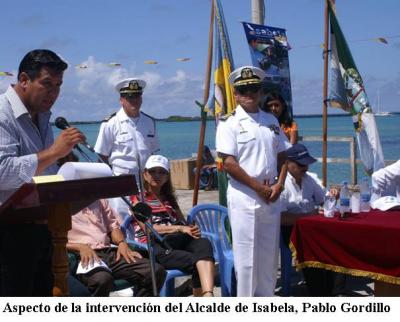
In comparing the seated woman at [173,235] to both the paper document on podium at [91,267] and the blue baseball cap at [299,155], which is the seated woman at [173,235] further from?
the blue baseball cap at [299,155]

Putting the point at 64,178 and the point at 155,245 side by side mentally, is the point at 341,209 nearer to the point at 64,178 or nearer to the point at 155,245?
the point at 155,245

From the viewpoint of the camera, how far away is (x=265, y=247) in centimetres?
419

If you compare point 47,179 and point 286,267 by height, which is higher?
point 47,179

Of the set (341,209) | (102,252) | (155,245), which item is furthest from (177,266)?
(341,209)

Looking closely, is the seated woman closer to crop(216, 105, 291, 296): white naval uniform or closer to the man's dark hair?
crop(216, 105, 291, 296): white naval uniform

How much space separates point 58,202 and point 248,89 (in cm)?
238

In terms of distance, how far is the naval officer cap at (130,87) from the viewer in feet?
16.7

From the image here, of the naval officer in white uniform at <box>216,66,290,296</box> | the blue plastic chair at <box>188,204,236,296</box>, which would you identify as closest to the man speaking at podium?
the naval officer in white uniform at <box>216,66,290,296</box>

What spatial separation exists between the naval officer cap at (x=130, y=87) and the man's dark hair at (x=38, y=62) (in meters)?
2.69

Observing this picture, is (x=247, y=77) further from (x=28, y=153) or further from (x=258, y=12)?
(x=258, y=12)

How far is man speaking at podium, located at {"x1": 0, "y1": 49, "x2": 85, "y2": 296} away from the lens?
7.08ft

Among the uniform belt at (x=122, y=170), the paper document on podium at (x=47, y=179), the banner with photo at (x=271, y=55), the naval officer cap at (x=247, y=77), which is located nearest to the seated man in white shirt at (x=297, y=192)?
the naval officer cap at (x=247, y=77)

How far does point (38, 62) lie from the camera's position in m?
2.33

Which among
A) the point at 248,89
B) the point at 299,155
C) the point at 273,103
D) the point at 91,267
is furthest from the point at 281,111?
the point at 91,267
